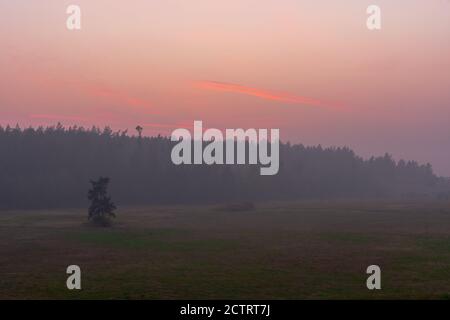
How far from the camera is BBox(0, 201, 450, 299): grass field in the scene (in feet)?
95.6

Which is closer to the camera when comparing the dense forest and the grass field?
the grass field

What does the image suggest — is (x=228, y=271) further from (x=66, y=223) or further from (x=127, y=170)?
(x=127, y=170)

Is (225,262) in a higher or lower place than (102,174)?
lower

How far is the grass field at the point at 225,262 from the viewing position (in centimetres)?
2914

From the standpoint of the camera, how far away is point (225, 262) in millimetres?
40125

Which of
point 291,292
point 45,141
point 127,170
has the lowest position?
point 291,292

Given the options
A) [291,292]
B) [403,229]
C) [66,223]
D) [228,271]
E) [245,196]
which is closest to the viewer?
[291,292]

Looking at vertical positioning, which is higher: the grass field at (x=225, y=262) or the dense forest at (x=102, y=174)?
the dense forest at (x=102, y=174)

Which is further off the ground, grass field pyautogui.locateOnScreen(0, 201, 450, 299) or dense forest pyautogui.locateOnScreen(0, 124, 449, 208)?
dense forest pyautogui.locateOnScreen(0, 124, 449, 208)

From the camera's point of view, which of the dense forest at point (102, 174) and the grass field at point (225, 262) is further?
the dense forest at point (102, 174)

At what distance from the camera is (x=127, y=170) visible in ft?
593
